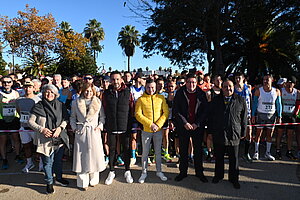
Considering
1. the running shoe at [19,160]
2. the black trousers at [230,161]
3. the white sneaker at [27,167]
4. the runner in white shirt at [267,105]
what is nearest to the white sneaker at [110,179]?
the white sneaker at [27,167]

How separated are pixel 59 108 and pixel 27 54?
22108mm

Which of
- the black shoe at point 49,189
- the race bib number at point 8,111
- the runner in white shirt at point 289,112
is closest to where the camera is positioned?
the black shoe at point 49,189

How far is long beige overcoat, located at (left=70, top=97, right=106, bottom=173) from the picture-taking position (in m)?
3.56

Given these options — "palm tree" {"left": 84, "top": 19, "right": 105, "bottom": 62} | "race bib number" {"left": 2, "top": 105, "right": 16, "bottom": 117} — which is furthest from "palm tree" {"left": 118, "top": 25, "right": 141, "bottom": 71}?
"race bib number" {"left": 2, "top": 105, "right": 16, "bottom": 117}

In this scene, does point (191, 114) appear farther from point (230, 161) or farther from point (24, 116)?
point (24, 116)

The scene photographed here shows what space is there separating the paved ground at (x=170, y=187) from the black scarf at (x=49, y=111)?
125cm

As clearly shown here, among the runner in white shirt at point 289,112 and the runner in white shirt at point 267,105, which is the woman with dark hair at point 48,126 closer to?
the runner in white shirt at point 267,105

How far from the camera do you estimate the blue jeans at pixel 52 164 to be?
3508 millimetres

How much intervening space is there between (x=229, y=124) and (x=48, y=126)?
335cm

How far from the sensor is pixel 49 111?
137 inches

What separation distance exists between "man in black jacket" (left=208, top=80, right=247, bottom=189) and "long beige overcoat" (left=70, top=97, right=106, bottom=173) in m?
2.28

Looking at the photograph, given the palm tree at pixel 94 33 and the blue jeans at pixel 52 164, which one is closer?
the blue jeans at pixel 52 164

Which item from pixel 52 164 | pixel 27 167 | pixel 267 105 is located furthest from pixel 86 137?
pixel 267 105

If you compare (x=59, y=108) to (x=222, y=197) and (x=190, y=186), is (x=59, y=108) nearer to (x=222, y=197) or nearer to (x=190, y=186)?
(x=190, y=186)
